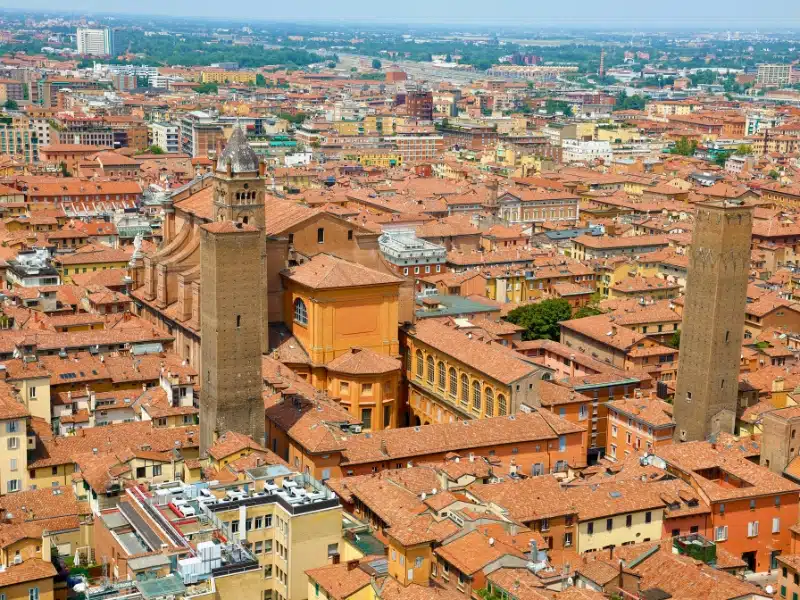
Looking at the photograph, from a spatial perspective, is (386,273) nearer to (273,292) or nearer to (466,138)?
(273,292)

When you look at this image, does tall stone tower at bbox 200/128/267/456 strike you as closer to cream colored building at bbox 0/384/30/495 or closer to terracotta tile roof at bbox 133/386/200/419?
terracotta tile roof at bbox 133/386/200/419

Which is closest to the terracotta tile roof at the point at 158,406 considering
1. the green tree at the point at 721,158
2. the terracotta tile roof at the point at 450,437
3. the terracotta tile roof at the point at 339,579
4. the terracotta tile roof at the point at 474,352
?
the terracotta tile roof at the point at 450,437

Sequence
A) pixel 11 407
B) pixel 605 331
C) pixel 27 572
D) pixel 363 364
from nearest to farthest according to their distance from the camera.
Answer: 1. pixel 27 572
2. pixel 11 407
3. pixel 363 364
4. pixel 605 331

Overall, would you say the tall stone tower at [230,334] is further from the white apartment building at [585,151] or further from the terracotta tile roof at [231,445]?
the white apartment building at [585,151]

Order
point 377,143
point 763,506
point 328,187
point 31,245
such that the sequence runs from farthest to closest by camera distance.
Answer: point 377,143 < point 328,187 < point 31,245 < point 763,506

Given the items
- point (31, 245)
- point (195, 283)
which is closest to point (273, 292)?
point (195, 283)

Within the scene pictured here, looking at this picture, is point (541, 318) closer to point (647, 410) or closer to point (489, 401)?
point (489, 401)

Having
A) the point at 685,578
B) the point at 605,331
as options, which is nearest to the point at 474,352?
the point at 605,331
